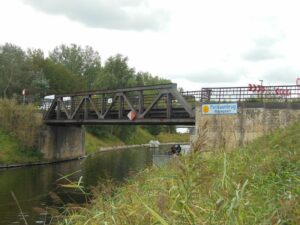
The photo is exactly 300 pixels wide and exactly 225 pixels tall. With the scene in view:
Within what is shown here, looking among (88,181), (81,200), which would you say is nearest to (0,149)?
(88,181)

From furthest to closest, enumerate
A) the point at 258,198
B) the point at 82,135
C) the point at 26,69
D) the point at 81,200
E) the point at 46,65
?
the point at 46,65
the point at 26,69
the point at 82,135
the point at 81,200
the point at 258,198

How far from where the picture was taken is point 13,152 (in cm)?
4028

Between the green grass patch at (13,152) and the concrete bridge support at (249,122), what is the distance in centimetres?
2017

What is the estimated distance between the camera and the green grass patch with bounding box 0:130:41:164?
3878 centimetres

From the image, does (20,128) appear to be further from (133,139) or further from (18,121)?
(133,139)

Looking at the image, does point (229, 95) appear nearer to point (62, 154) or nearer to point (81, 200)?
point (81, 200)

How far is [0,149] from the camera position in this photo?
39.1 m

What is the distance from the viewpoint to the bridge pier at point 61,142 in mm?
45656

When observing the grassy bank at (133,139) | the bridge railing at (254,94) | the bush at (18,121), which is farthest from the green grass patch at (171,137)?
the bridge railing at (254,94)

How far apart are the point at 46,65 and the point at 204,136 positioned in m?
73.7

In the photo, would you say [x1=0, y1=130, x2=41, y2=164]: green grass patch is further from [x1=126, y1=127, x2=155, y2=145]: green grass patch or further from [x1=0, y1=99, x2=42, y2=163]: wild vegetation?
[x1=126, y1=127, x2=155, y2=145]: green grass patch

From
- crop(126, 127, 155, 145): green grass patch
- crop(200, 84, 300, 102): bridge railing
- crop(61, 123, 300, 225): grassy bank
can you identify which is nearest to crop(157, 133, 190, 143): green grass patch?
crop(126, 127, 155, 145): green grass patch

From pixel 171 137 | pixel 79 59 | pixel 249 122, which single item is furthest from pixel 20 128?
pixel 79 59

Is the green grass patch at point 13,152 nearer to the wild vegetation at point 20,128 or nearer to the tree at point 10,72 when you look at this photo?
the wild vegetation at point 20,128
